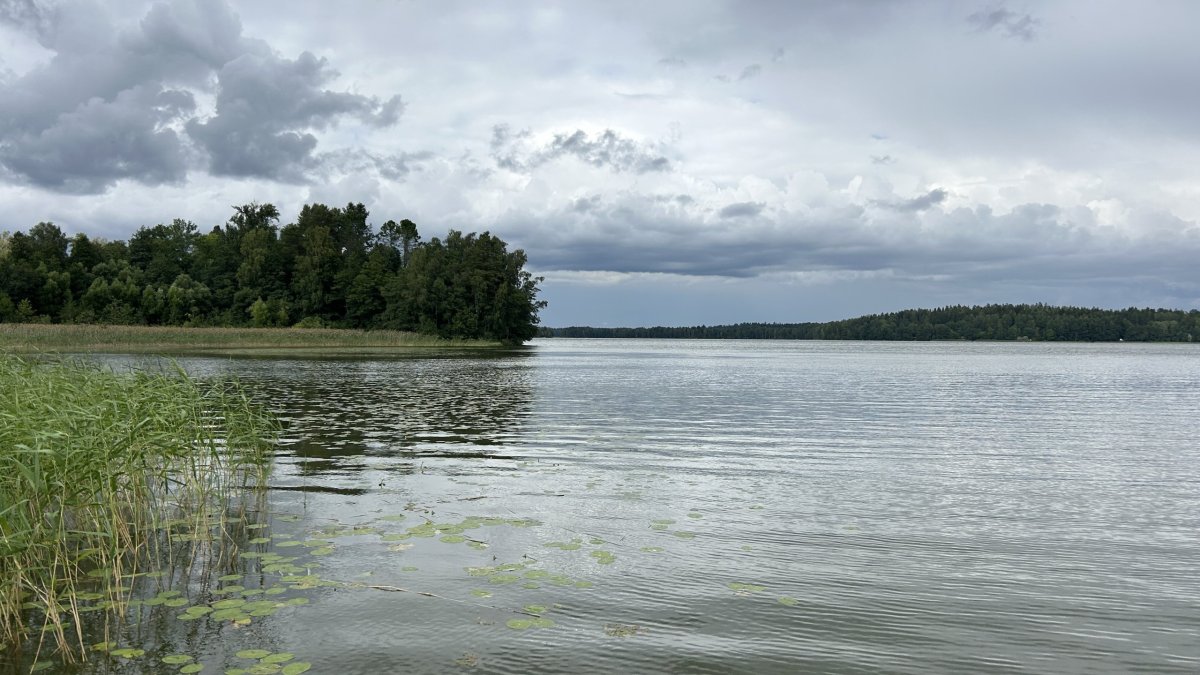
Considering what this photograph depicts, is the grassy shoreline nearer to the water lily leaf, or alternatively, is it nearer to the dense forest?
the dense forest

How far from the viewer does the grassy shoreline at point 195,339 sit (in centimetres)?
6919

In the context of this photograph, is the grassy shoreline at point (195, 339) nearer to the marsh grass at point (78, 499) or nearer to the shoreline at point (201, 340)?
the shoreline at point (201, 340)

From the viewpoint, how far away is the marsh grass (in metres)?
7.25

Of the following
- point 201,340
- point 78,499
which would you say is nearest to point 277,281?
point 201,340

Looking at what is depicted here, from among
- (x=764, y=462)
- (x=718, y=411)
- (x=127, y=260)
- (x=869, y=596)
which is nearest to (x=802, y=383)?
(x=718, y=411)

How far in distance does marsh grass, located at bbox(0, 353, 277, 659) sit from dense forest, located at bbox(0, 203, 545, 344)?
355 ft

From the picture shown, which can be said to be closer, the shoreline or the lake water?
the lake water

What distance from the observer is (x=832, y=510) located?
13.1 m

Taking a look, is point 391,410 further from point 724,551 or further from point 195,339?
point 195,339

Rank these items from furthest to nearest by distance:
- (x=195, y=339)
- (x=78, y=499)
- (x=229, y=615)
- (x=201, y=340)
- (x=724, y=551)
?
1. (x=201, y=340)
2. (x=195, y=339)
3. (x=724, y=551)
4. (x=78, y=499)
5. (x=229, y=615)

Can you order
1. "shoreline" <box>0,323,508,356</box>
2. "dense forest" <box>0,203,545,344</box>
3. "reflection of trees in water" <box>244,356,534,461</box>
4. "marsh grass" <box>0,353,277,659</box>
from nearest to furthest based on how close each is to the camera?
"marsh grass" <box>0,353,277,659</box>, "reflection of trees in water" <box>244,356,534,461</box>, "shoreline" <box>0,323,508,356</box>, "dense forest" <box>0,203,545,344</box>

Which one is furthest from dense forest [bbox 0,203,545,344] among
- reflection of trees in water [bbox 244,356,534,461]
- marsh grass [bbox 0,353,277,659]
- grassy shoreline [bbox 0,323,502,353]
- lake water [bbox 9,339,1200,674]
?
marsh grass [bbox 0,353,277,659]

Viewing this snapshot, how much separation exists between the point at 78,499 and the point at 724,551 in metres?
7.41

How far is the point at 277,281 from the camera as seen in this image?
13525cm
